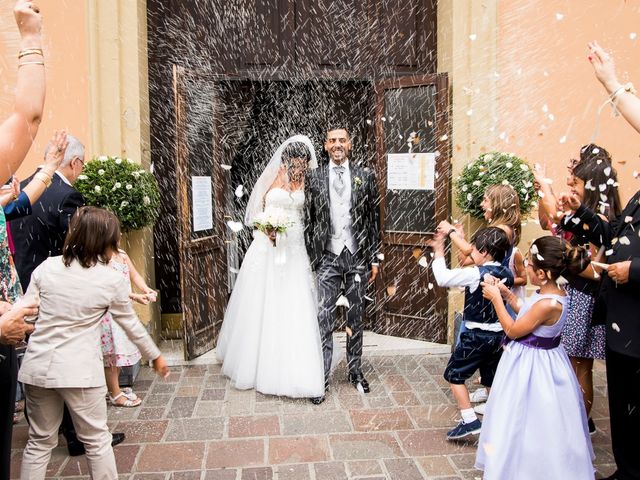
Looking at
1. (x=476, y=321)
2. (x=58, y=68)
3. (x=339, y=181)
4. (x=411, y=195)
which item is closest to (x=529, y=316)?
(x=476, y=321)

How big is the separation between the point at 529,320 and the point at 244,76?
14.7 feet

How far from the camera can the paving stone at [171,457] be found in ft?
12.3

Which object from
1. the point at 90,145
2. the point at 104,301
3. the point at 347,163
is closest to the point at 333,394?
the point at 347,163

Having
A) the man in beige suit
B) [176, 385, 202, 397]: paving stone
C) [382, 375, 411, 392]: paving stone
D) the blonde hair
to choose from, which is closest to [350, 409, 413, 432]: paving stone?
[382, 375, 411, 392]: paving stone

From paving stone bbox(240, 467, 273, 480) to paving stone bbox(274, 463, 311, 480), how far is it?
0.17 ft

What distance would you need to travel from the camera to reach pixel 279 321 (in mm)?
5176

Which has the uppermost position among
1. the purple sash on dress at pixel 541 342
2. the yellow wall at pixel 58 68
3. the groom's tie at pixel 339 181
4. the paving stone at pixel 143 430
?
the yellow wall at pixel 58 68

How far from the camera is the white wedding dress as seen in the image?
501 cm

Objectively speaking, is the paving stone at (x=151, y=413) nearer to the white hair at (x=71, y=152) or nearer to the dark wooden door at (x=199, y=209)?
the dark wooden door at (x=199, y=209)

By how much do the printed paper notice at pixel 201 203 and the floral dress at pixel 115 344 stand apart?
153 cm

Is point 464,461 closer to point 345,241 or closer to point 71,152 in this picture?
point 345,241

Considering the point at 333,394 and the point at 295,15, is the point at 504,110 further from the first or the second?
the point at 333,394

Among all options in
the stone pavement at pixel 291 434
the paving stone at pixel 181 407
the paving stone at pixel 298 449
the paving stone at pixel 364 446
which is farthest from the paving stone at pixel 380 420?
the paving stone at pixel 181 407

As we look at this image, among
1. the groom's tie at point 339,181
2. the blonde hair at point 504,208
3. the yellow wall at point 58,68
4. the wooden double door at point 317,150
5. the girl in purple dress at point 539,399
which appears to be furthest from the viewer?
the wooden double door at point 317,150
